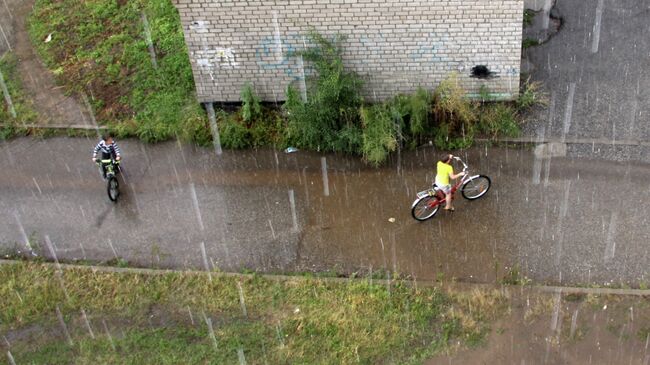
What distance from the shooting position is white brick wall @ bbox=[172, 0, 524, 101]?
10.9 m

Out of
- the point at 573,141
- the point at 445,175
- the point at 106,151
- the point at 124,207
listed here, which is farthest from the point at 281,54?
the point at 573,141

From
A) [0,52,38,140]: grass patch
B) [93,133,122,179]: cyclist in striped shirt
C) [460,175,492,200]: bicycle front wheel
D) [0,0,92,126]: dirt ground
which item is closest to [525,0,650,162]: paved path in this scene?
[460,175,492,200]: bicycle front wheel

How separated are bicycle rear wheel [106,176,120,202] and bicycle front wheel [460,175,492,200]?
542 cm

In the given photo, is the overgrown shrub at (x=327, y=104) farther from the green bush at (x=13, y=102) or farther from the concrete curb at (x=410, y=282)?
the green bush at (x=13, y=102)

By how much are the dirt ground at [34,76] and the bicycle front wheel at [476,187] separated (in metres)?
7.11

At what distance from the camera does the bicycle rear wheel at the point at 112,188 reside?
10.5m

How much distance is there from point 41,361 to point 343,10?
6866 millimetres

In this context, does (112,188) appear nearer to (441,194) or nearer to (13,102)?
(13,102)

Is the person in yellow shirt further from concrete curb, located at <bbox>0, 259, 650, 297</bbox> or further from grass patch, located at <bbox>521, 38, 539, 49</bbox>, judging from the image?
grass patch, located at <bbox>521, 38, 539, 49</bbox>

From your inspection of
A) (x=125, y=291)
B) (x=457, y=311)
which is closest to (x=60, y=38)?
(x=125, y=291)

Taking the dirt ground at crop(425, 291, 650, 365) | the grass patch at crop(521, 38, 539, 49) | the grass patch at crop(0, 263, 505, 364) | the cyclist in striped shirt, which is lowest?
the dirt ground at crop(425, 291, 650, 365)

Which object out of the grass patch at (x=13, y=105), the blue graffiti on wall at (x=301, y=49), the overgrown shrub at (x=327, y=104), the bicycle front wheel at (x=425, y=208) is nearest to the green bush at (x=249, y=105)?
the blue graffiti on wall at (x=301, y=49)

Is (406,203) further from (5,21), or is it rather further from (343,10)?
(5,21)

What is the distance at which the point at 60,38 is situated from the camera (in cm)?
1502
